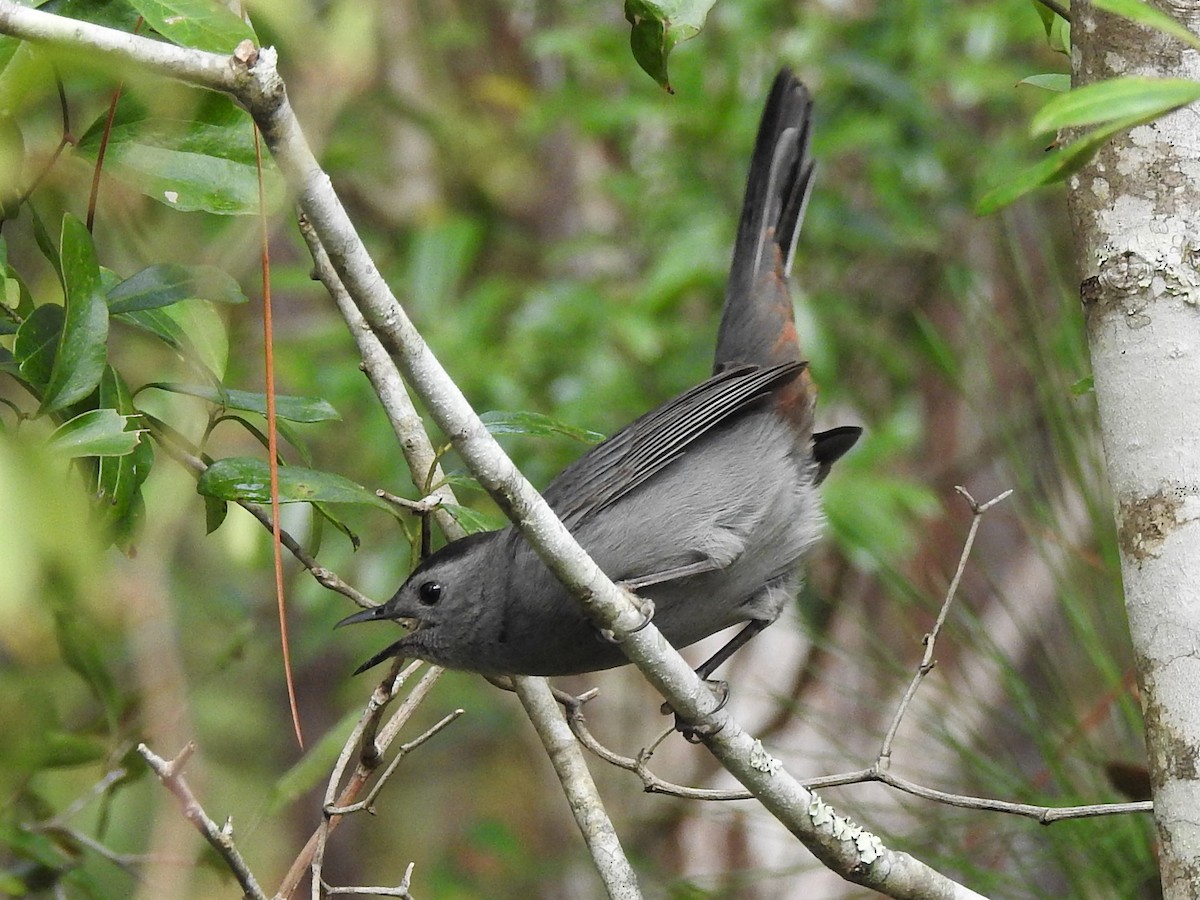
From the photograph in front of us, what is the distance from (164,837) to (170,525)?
1153 mm

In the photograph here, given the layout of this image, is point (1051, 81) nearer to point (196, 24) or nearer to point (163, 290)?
point (196, 24)

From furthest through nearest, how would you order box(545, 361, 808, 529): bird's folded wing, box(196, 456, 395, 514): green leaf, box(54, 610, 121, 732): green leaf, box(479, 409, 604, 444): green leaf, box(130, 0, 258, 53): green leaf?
box(545, 361, 808, 529): bird's folded wing < box(54, 610, 121, 732): green leaf < box(479, 409, 604, 444): green leaf < box(196, 456, 395, 514): green leaf < box(130, 0, 258, 53): green leaf

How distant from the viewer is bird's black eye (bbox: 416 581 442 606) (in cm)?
280

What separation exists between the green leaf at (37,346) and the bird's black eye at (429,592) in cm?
105

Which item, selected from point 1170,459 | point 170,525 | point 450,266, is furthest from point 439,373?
point 450,266

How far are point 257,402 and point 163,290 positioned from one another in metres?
0.25

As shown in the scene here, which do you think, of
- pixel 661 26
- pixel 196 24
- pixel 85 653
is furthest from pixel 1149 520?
pixel 85 653

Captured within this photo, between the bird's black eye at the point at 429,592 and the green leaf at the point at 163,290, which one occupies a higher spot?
the green leaf at the point at 163,290

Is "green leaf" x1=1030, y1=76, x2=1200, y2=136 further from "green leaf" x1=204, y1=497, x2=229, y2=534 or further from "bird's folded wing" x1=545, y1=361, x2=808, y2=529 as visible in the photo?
"bird's folded wing" x1=545, y1=361, x2=808, y2=529

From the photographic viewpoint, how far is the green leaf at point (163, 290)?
206 cm

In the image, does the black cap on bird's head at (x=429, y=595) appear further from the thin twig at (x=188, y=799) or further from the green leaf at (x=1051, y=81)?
the green leaf at (x=1051, y=81)

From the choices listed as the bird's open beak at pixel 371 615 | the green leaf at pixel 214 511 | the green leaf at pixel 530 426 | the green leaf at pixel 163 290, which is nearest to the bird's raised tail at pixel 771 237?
the green leaf at pixel 530 426

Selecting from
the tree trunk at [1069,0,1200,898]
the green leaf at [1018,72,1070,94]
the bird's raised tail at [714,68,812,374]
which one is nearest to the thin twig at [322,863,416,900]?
the tree trunk at [1069,0,1200,898]

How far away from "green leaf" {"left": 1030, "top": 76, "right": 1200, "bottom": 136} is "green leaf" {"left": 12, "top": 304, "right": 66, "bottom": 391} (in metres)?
1.42
